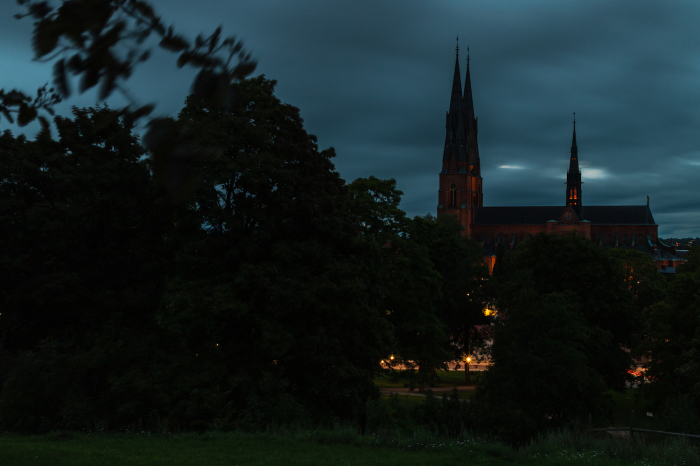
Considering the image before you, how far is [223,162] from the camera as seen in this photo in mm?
15992

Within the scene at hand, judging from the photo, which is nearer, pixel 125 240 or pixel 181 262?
pixel 181 262

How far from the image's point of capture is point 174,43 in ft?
9.13

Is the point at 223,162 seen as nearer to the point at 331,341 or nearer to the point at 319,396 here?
the point at 331,341

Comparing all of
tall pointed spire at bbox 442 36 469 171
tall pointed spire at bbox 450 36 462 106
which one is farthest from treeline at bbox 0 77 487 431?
tall pointed spire at bbox 450 36 462 106

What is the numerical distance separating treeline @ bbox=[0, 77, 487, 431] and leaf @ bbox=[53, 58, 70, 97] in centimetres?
1282

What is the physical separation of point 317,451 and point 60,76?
966 centimetres

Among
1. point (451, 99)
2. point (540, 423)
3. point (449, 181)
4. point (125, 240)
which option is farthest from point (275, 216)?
point (451, 99)

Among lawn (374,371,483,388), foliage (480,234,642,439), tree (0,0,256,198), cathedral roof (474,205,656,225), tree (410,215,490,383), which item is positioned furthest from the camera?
cathedral roof (474,205,656,225)

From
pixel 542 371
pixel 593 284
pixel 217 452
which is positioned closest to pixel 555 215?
pixel 593 284

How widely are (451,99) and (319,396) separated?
11127 centimetres

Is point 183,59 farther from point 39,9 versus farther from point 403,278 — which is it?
point 403,278

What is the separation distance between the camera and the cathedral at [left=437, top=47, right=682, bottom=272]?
4520 inches

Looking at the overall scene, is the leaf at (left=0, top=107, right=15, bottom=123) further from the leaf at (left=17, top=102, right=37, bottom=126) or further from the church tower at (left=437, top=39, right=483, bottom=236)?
the church tower at (left=437, top=39, right=483, bottom=236)

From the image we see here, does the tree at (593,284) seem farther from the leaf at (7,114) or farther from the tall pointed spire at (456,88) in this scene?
the tall pointed spire at (456,88)
